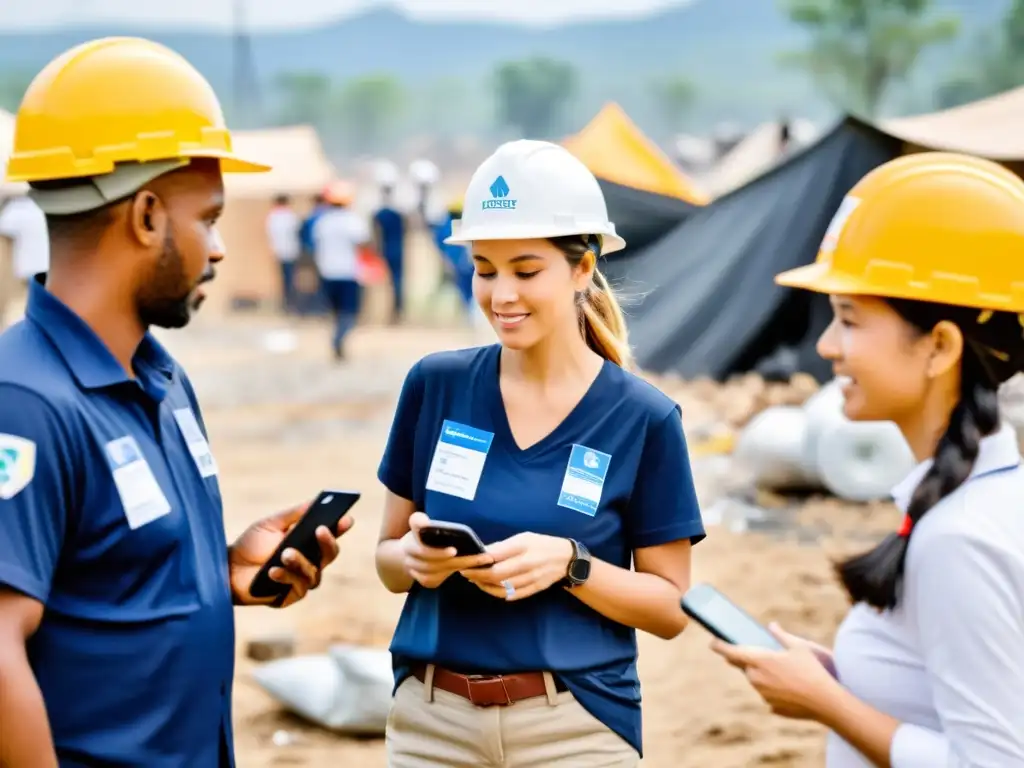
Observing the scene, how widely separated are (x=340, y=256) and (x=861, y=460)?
7868mm

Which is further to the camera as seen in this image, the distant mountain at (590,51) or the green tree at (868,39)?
the distant mountain at (590,51)

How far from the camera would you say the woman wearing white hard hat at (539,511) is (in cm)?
249

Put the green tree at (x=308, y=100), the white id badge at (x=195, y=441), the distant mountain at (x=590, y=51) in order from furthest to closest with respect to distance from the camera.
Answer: the distant mountain at (x=590, y=51), the green tree at (x=308, y=100), the white id badge at (x=195, y=441)

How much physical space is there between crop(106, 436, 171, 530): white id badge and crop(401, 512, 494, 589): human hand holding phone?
0.46m

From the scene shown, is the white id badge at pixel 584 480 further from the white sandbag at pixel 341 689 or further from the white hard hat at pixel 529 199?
the white sandbag at pixel 341 689

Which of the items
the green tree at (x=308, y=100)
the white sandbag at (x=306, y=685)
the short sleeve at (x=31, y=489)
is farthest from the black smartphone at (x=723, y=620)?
the green tree at (x=308, y=100)

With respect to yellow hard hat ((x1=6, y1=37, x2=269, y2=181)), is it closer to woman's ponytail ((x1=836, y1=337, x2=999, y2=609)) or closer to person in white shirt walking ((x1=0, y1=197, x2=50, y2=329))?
woman's ponytail ((x1=836, y1=337, x2=999, y2=609))

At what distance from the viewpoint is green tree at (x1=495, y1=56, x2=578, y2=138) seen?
353 ft

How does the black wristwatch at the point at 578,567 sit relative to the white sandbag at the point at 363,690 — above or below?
above

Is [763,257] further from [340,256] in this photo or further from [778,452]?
[778,452]

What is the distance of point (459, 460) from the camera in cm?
258

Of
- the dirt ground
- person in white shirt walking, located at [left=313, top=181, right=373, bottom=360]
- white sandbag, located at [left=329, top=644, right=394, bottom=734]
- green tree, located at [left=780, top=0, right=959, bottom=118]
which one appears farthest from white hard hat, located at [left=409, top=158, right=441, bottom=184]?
green tree, located at [left=780, top=0, right=959, bottom=118]

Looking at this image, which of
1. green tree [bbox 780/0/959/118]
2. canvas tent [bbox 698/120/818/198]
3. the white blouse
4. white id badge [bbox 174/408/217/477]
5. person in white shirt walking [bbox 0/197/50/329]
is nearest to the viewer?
the white blouse

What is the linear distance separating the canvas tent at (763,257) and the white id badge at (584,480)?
9.23 meters
